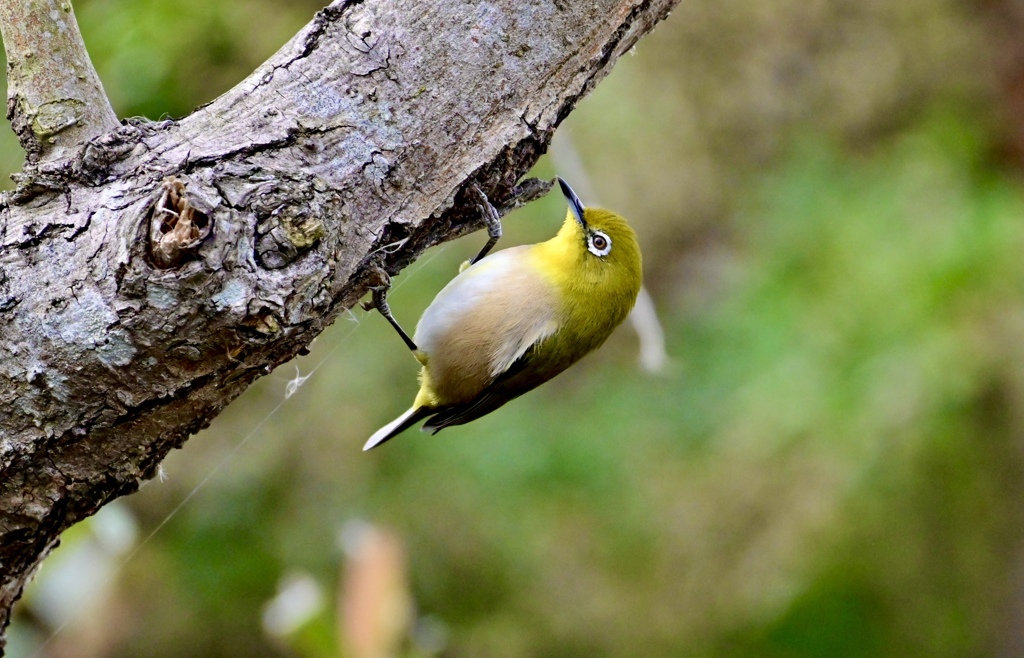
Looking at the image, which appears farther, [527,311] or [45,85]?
[527,311]

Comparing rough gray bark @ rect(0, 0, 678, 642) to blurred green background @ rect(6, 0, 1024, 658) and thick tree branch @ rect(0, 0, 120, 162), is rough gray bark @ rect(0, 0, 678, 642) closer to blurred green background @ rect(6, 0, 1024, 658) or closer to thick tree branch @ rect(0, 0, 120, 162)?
thick tree branch @ rect(0, 0, 120, 162)

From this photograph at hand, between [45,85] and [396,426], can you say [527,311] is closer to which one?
[396,426]

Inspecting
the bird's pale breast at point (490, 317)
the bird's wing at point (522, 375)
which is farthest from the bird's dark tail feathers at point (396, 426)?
the bird's pale breast at point (490, 317)

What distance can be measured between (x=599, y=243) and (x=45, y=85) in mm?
1760

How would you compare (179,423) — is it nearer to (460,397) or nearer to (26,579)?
(26,579)

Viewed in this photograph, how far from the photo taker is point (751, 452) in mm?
5098

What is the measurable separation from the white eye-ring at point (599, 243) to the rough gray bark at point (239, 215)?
1068 millimetres

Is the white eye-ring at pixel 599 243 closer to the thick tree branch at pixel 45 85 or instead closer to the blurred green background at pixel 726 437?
the thick tree branch at pixel 45 85

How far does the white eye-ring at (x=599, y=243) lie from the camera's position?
3057 mm

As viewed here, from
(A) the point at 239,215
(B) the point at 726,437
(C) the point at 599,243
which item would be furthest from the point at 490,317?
(B) the point at 726,437

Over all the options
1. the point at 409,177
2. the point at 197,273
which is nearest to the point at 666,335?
the point at 409,177

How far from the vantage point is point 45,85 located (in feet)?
5.85

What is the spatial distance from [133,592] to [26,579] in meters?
3.91

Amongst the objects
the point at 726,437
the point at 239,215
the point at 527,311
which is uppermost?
the point at 239,215
